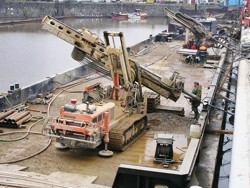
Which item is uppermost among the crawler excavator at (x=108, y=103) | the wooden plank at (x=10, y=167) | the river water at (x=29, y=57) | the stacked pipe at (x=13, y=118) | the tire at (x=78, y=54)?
the tire at (x=78, y=54)

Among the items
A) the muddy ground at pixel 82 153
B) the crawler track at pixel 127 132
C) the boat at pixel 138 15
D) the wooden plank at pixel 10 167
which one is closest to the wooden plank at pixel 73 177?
the muddy ground at pixel 82 153

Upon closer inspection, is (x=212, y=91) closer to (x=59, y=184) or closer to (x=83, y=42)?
(x=83, y=42)

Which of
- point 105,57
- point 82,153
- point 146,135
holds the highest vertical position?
point 105,57

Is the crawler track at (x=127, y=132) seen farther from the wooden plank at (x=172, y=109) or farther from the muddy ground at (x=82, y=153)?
the wooden plank at (x=172, y=109)

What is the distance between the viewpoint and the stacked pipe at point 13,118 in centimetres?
1516

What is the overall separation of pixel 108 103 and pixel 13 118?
3.61 metres

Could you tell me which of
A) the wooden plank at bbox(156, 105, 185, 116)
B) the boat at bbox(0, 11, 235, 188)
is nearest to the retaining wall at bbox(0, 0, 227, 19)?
the boat at bbox(0, 11, 235, 188)

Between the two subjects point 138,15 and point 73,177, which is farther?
point 138,15

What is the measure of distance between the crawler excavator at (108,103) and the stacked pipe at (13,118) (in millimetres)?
2157

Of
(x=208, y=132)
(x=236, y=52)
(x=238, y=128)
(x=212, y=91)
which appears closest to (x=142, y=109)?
(x=208, y=132)

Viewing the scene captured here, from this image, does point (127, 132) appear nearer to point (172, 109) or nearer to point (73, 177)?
point (73, 177)

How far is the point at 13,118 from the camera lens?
15383mm

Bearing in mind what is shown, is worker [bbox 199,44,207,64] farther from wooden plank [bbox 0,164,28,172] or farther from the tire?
wooden plank [bbox 0,164,28,172]

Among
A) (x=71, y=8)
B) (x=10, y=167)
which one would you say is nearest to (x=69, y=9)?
(x=71, y=8)
